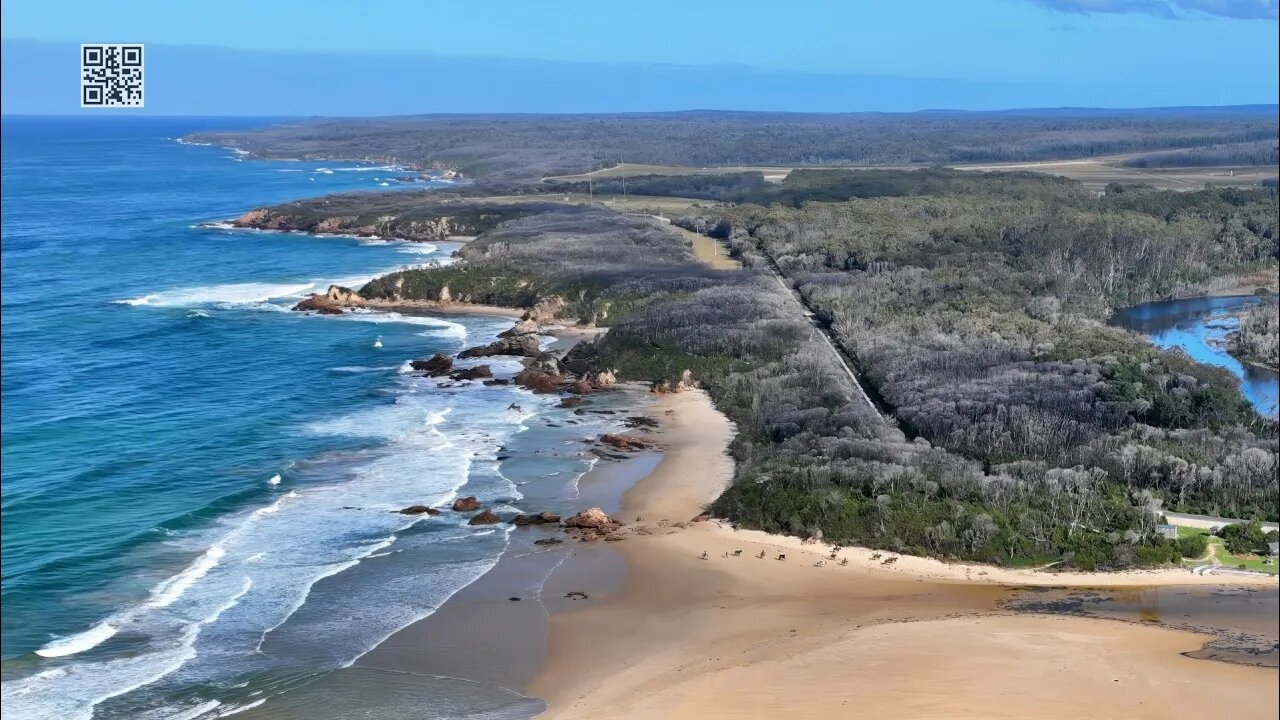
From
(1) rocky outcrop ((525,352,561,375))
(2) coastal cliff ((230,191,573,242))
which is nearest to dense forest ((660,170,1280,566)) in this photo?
(1) rocky outcrop ((525,352,561,375))

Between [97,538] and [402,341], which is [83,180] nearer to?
[402,341]

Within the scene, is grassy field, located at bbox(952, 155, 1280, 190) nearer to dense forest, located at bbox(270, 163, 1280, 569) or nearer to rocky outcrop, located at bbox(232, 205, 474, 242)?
dense forest, located at bbox(270, 163, 1280, 569)

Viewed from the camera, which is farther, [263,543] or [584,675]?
[263,543]

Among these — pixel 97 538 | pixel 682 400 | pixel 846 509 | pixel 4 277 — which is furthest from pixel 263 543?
pixel 4 277

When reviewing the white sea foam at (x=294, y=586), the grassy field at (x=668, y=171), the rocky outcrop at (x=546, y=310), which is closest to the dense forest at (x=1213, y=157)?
the grassy field at (x=668, y=171)

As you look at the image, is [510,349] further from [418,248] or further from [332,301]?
[418,248]

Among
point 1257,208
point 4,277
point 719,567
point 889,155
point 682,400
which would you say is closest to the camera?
point 719,567

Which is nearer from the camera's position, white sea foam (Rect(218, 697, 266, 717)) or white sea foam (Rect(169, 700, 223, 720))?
white sea foam (Rect(169, 700, 223, 720))
